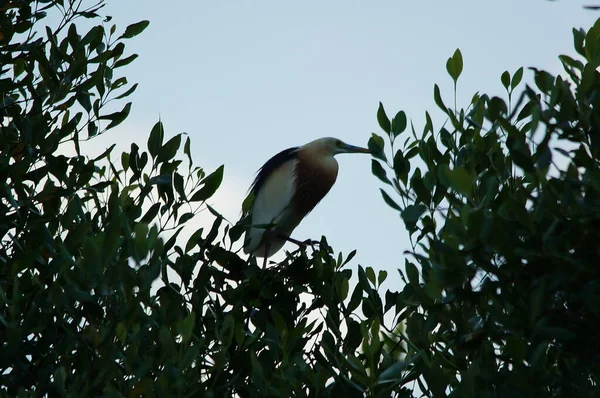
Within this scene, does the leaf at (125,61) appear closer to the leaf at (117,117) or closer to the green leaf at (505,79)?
the leaf at (117,117)

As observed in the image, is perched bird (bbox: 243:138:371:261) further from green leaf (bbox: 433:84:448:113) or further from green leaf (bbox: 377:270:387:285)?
green leaf (bbox: 433:84:448:113)

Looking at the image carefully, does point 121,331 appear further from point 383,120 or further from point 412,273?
point 383,120

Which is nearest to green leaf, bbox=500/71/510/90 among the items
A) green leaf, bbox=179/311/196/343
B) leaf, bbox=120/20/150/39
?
green leaf, bbox=179/311/196/343

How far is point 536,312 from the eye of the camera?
2.22 metres

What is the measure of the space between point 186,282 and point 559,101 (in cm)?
197

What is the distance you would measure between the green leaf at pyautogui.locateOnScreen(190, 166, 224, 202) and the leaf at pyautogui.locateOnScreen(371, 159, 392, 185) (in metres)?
0.72

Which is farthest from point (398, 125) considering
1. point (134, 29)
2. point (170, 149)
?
point (134, 29)

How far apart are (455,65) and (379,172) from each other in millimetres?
604

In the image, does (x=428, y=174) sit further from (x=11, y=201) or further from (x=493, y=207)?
(x=11, y=201)

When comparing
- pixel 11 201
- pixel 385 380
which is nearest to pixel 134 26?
pixel 11 201

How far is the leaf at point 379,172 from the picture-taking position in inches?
139

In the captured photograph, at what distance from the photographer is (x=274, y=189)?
24.1 ft

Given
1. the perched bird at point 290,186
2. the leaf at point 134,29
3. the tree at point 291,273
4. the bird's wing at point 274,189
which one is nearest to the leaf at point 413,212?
the tree at point 291,273

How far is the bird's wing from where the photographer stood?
7.20 m
